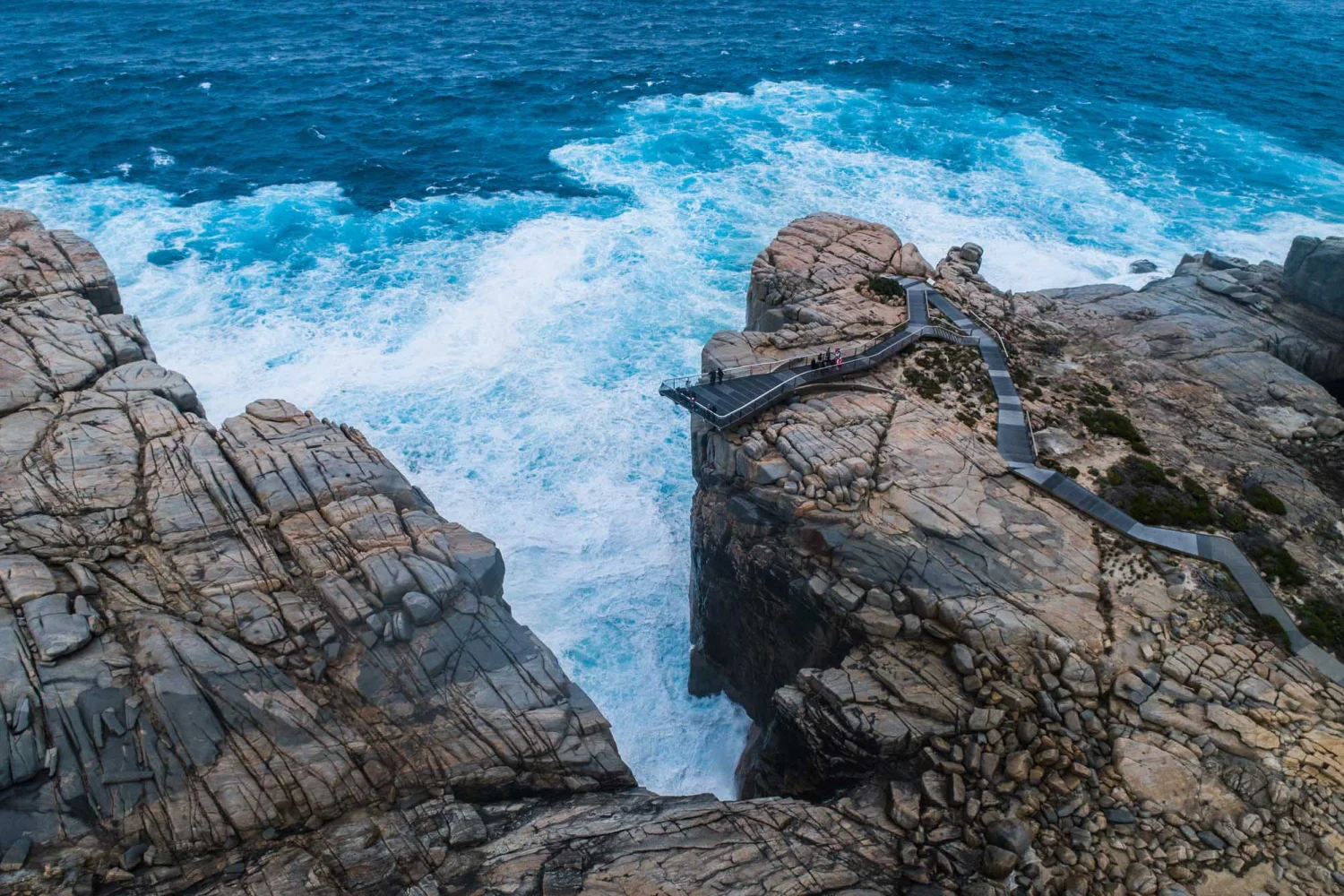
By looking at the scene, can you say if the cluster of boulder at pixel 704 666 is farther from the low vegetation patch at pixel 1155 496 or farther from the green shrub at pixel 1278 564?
the low vegetation patch at pixel 1155 496

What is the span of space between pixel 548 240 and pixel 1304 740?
63.7 meters

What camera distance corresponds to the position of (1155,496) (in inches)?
1503

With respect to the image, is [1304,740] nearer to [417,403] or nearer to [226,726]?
[226,726]

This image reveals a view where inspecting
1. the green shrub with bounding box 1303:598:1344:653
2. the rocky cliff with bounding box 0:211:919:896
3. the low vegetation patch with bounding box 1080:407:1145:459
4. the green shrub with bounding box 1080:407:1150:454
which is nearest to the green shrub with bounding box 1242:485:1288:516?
the low vegetation patch with bounding box 1080:407:1145:459

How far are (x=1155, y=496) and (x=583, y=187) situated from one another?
201 feet

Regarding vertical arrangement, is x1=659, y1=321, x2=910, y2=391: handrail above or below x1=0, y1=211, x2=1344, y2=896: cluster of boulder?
above

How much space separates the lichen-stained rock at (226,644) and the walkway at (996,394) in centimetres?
1346

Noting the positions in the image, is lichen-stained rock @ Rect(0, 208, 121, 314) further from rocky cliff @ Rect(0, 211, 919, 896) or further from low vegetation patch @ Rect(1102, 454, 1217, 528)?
low vegetation patch @ Rect(1102, 454, 1217, 528)

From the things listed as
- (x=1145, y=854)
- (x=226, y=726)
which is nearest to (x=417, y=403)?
(x=226, y=726)

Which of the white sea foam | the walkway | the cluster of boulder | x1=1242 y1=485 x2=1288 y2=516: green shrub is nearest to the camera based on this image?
the cluster of boulder

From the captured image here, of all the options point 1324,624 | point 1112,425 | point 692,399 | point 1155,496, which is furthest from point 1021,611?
point 692,399

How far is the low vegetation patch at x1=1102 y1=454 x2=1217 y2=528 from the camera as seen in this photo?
37.2m

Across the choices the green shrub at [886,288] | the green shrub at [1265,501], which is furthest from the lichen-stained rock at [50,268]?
the green shrub at [1265,501]

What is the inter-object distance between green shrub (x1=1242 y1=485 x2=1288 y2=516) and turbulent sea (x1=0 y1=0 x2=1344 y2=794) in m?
26.5
